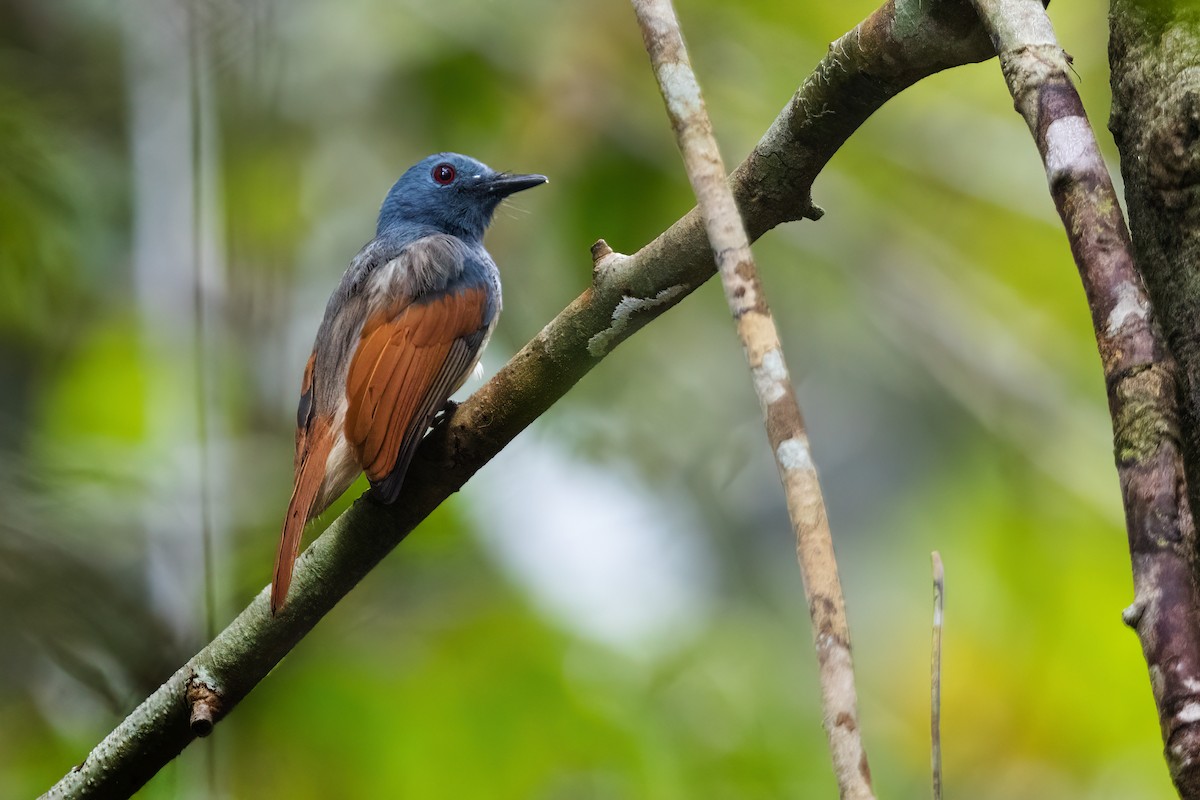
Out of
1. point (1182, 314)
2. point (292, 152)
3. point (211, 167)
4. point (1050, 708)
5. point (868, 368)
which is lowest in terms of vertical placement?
point (1182, 314)

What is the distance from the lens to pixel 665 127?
5.66 m

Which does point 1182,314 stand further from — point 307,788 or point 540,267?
point 540,267

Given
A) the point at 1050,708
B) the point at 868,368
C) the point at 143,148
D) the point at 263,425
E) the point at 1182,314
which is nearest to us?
the point at 1182,314

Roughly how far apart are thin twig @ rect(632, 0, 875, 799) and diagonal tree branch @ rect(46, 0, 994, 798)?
1.31 ft

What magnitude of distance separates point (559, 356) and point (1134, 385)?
1.37 m

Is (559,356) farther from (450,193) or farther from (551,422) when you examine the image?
(551,422)

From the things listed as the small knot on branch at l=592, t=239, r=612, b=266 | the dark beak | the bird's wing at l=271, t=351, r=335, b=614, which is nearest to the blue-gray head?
the dark beak

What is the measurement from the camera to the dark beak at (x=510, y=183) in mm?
4609

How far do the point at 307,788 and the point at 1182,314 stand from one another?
2.71m

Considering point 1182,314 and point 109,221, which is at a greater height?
point 109,221

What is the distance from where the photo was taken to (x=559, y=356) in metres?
2.70

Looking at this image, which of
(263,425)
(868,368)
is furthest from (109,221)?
(868,368)

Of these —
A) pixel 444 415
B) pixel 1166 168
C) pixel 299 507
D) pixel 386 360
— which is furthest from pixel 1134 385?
pixel 386 360

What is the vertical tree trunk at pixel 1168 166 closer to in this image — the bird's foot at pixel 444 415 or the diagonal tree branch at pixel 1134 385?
the diagonal tree branch at pixel 1134 385
